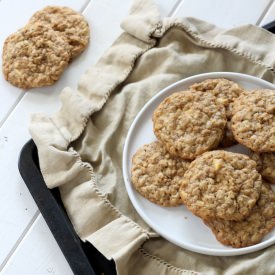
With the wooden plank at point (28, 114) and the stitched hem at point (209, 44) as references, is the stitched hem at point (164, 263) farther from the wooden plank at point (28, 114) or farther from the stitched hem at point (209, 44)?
the stitched hem at point (209, 44)

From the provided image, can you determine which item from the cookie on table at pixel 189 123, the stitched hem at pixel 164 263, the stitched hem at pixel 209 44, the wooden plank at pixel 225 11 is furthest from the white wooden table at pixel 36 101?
the cookie on table at pixel 189 123

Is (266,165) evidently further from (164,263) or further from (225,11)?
(225,11)

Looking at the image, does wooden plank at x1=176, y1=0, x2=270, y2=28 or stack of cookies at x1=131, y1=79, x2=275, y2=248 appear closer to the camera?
stack of cookies at x1=131, y1=79, x2=275, y2=248

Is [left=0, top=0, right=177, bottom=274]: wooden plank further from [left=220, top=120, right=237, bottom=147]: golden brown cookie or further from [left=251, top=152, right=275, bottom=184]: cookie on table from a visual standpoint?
[left=251, top=152, right=275, bottom=184]: cookie on table

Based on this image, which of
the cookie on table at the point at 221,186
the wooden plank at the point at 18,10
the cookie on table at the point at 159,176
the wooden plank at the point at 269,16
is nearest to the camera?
the cookie on table at the point at 221,186

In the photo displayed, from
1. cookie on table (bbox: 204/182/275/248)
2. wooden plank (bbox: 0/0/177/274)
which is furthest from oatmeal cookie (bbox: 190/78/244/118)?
wooden plank (bbox: 0/0/177/274)

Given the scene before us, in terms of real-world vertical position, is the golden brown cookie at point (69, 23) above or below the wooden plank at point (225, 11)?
below
